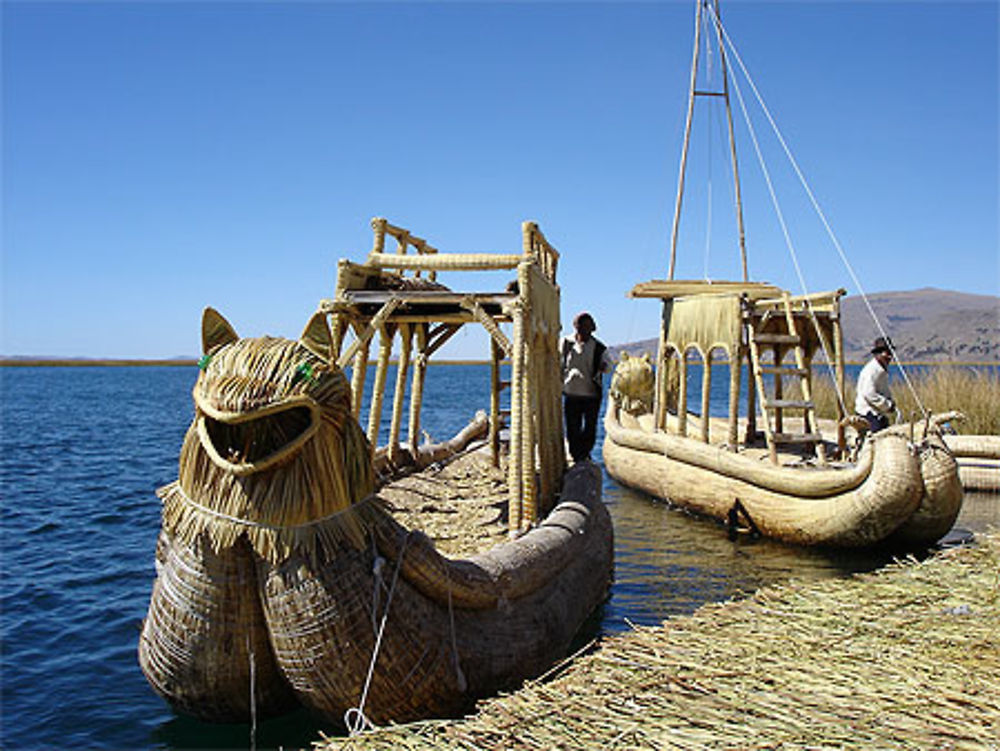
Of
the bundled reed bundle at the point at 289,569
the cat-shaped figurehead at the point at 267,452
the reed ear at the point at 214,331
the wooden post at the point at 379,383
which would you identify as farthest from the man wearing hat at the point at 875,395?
the reed ear at the point at 214,331

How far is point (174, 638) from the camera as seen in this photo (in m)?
3.90

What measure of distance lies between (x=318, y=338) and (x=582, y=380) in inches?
216

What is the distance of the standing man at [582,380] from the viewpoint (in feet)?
29.6

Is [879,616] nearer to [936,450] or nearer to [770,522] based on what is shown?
[936,450]

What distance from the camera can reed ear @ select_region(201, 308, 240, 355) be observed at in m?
3.89

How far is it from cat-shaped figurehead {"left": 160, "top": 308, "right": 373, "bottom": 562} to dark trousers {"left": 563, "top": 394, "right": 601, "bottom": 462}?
220 inches

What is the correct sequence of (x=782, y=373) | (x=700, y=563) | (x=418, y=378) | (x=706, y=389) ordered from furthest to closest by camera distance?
(x=706, y=389) → (x=782, y=373) → (x=418, y=378) → (x=700, y=563)

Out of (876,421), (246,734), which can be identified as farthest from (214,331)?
(876,421)

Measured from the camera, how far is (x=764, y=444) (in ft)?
44.4

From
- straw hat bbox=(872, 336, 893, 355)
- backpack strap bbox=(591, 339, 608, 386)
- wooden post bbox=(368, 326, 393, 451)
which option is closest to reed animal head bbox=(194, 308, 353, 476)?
wooden post bbox=(368, 326, 393, 451)

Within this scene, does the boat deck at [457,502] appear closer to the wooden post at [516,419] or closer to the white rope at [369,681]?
the wooden post at [516,419]

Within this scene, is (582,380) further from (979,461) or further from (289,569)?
(979,461)

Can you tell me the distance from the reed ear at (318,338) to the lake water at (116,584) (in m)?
2.08

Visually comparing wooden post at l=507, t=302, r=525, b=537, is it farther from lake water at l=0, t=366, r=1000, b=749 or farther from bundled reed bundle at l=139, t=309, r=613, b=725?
bundled reed bundle at l=139, t=309, r=613, b=725
